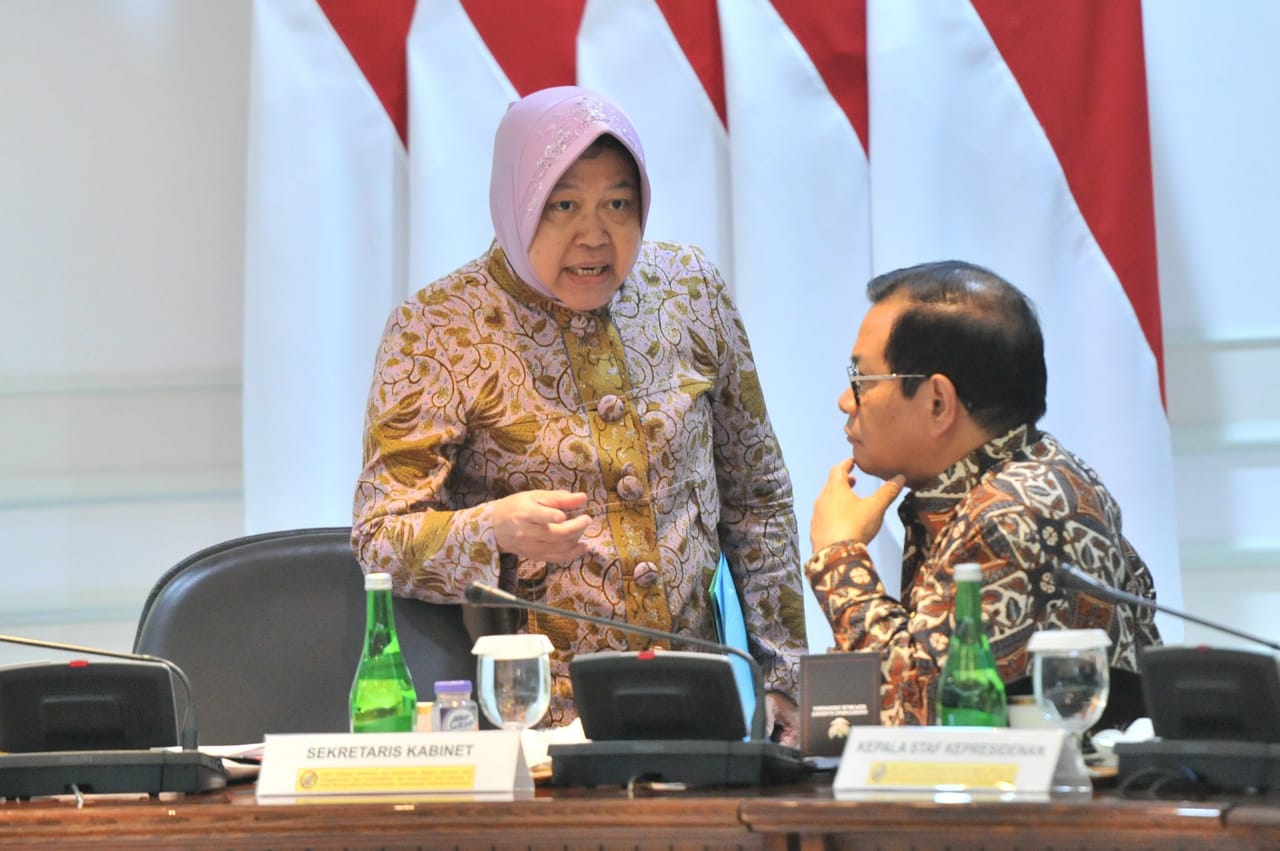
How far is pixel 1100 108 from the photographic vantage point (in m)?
3.02

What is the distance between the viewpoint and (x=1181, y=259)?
3180mm

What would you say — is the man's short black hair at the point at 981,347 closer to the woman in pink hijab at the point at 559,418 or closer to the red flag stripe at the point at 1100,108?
the woman in pink hijab at the point at 559,418

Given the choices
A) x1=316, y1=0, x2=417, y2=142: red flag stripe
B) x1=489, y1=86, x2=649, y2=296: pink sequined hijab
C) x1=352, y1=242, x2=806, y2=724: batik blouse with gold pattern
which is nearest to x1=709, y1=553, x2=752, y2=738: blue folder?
x1=352, y1=242, x2=806, y2=724: batik blouse with gold pattern

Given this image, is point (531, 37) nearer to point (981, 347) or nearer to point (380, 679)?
point (981, 347)

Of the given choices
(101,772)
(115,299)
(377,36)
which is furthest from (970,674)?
(115,299)

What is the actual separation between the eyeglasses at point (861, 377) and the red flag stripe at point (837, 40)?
1.22 meters

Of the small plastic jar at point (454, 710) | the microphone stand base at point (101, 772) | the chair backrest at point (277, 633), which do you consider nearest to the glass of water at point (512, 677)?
the small plastic jar at point (454, 710)

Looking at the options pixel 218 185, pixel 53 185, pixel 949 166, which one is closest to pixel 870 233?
pixel 949 166

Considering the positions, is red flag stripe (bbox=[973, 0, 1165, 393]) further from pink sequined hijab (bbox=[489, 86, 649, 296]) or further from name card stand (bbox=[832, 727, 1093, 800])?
name card stand (bbox=[832, 727, 1093, 800])

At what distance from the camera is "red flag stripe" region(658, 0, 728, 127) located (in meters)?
3.16

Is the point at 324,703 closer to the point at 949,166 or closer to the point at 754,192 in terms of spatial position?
the point at 754,192

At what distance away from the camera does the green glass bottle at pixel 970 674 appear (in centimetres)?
160

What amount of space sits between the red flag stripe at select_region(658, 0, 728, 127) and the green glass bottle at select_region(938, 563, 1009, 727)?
5.76 ft

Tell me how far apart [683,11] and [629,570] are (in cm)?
128
